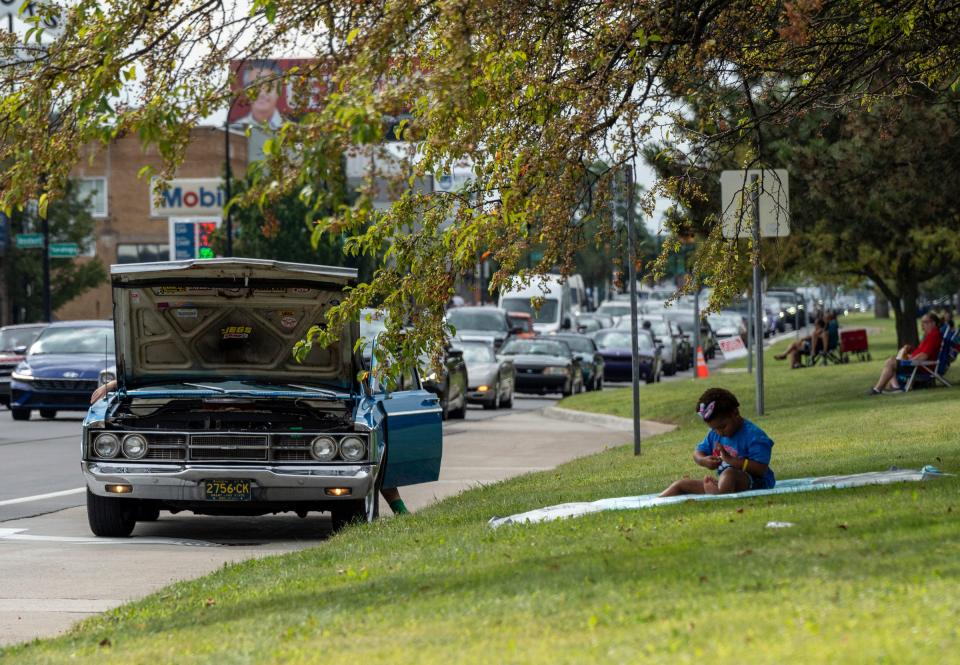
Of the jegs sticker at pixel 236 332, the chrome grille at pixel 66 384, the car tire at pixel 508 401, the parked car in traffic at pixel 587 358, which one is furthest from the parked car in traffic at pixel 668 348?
the jegs sticker at pixel 236 332

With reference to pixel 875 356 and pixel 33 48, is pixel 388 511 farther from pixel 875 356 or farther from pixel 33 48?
pixel 875 356

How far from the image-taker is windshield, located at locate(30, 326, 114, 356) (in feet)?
91.5

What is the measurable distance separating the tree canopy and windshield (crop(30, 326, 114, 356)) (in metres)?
16.5

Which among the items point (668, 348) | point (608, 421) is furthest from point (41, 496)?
point (668, 348)

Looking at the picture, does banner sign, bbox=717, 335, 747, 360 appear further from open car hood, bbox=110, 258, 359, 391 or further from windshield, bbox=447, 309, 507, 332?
open car hood, bbox=110, 258, 359, 391

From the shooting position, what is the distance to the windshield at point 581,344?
43.0 m

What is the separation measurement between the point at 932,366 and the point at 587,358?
15.6 meters

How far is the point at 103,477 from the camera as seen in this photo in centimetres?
1258

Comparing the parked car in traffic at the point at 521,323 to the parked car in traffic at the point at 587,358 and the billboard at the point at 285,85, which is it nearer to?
the parked car in traffic at the point at 587,358

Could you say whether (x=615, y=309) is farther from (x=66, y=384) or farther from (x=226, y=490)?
(x=226, y=490)

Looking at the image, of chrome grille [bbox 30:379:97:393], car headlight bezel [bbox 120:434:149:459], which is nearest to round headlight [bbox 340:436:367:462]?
car headlight bezel [bbox 120:434:149:459]

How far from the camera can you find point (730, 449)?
1162 centimetres

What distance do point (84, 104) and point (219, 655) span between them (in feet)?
10.8

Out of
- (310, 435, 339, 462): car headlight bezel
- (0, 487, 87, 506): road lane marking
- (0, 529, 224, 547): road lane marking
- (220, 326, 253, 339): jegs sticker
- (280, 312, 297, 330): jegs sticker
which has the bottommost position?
(0, 487, 87, 506): road lane marking
